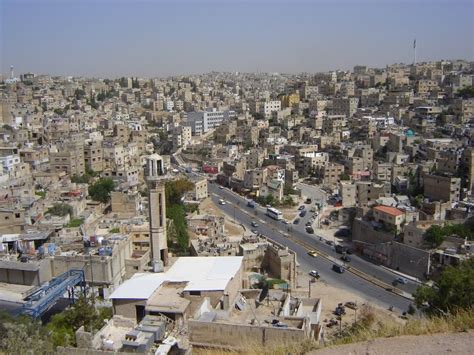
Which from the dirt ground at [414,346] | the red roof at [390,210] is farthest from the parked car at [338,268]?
the dirt ground at [414,346]

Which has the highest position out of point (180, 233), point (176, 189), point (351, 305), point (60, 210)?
point (60, 210)

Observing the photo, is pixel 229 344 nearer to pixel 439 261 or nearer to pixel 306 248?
pixel 439 261

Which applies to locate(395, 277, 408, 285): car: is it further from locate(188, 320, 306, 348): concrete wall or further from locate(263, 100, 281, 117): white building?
locate(263, 100, 281, 117): white building

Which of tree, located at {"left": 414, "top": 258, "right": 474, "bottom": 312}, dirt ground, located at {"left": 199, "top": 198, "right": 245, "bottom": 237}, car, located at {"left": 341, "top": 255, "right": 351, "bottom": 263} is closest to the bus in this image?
dirt ground, located at {"left": 199, "top": 198, "right": 245, "bottom": 237}

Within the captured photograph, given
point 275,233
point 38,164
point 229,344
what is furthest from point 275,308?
point 38,164

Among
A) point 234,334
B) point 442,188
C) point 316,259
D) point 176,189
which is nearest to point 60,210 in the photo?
point 176,189

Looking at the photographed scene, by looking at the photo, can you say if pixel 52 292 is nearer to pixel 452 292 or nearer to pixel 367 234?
pixel 452 292
